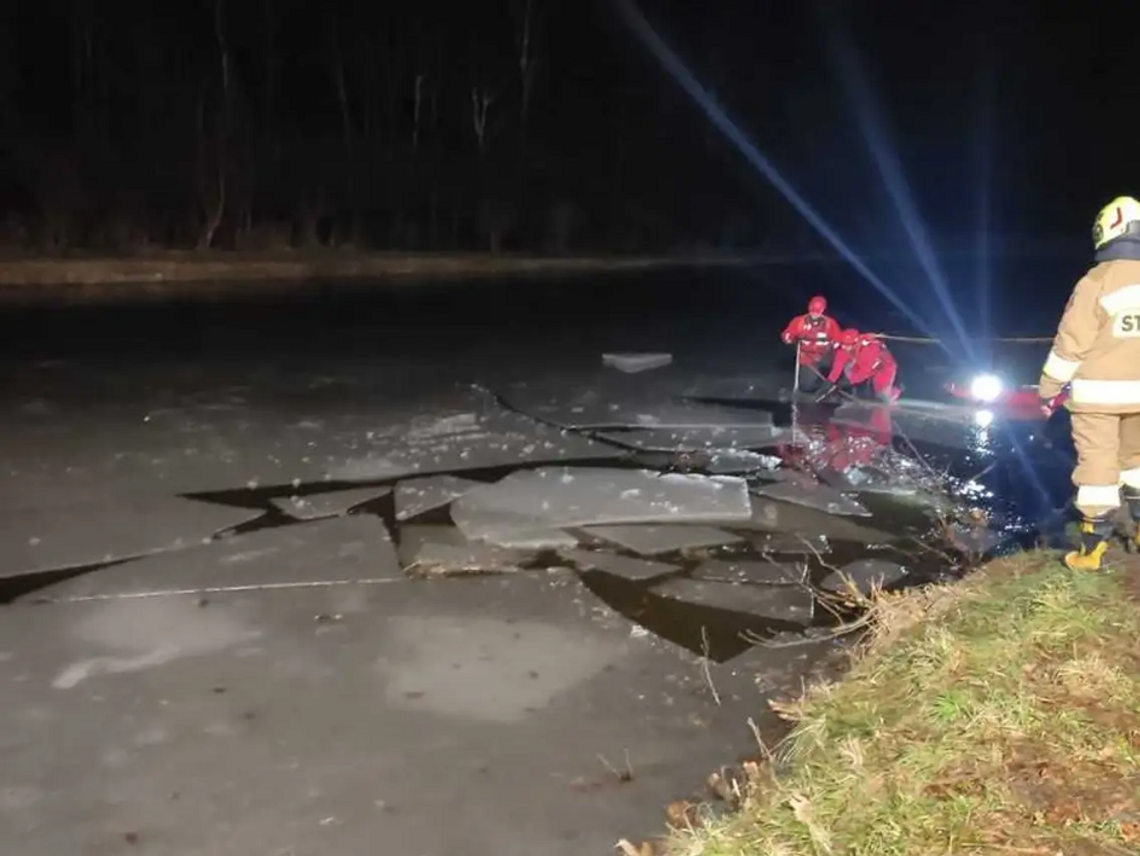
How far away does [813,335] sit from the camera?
9.59 metres

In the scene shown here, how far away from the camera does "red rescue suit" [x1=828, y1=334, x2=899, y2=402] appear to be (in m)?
9.34

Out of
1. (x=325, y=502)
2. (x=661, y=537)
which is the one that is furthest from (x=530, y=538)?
(x=325, y=502)

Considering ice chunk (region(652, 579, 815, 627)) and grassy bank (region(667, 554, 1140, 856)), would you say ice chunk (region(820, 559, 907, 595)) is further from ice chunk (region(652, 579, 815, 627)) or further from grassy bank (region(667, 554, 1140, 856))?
grassy bank (region(667, 554, 1140, 856))

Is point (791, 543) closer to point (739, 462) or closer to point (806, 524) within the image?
point (806, 524)

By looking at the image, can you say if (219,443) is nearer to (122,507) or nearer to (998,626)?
(122,507)

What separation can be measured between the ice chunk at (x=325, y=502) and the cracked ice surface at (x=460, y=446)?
0.34 meters

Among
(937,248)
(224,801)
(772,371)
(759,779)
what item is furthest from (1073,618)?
(937,248)

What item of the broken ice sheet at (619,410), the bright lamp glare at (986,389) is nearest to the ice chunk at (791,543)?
the broken ice sheet at (619,410)

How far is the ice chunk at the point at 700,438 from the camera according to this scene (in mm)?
8070

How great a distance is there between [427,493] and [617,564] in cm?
154

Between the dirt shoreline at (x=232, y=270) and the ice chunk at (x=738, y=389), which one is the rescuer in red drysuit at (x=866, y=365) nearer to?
the ice chunk at (x=738, y=389)

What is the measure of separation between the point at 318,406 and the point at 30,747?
5.79 metres

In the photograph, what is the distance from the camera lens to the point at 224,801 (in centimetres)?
334

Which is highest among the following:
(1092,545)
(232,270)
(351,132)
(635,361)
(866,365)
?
(351,132)
